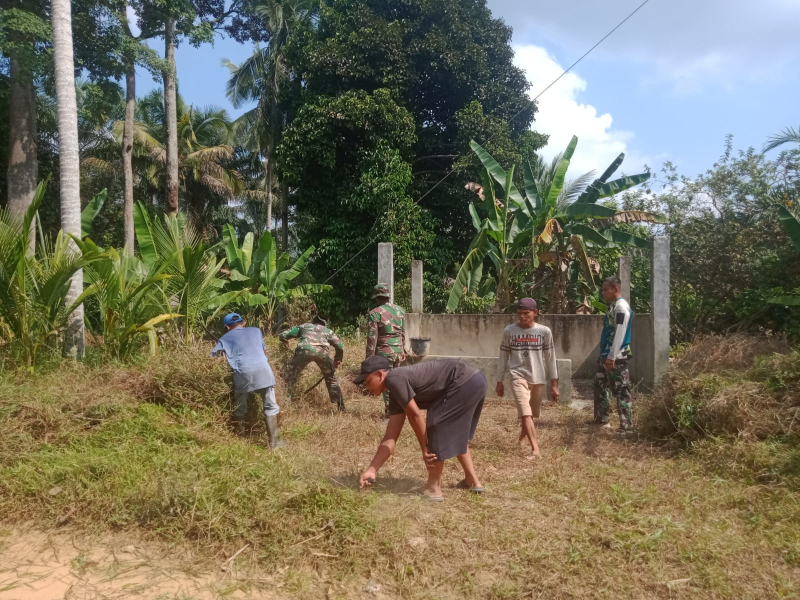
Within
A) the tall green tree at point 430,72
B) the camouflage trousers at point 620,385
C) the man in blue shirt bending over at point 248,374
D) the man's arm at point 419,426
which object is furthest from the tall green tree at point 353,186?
the man's arm at point 419,426

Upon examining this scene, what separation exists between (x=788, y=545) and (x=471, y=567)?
189 centimetres

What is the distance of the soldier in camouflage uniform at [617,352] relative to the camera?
630 centimetres

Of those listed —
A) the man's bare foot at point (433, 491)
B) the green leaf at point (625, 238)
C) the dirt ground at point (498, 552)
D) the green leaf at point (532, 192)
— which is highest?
the green leaf at point (532, 192)

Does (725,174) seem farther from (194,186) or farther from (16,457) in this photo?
(194,186)

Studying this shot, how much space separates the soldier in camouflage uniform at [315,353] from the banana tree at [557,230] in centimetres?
525

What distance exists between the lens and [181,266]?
25.9 feet

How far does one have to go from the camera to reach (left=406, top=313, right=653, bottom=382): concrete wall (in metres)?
8.97

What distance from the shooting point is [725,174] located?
1284 centimetres

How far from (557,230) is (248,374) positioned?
7389mm

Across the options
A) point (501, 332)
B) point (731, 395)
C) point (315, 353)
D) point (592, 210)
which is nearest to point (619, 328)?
point (731, 395)

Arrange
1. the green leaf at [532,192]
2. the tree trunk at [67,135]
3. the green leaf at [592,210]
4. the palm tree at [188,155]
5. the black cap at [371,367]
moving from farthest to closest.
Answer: the palm tree at [188,155], the green leaf at [532,192], the green leaf at [592,210], the tree trunk at [67,135], the black cap at [371,367]

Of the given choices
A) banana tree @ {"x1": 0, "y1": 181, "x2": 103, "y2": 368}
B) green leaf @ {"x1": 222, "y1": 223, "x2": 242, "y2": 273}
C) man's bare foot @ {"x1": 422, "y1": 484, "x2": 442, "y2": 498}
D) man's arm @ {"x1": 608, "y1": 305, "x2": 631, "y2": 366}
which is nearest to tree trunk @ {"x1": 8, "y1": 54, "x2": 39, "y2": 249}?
green leaf @ {"x1": 222, "y1": 223, "x2": 242, "y2": 273}

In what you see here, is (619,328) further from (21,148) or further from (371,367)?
(21,148)

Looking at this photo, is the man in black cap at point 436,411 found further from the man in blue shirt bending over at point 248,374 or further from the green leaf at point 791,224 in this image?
the green leaf at point 791,224
